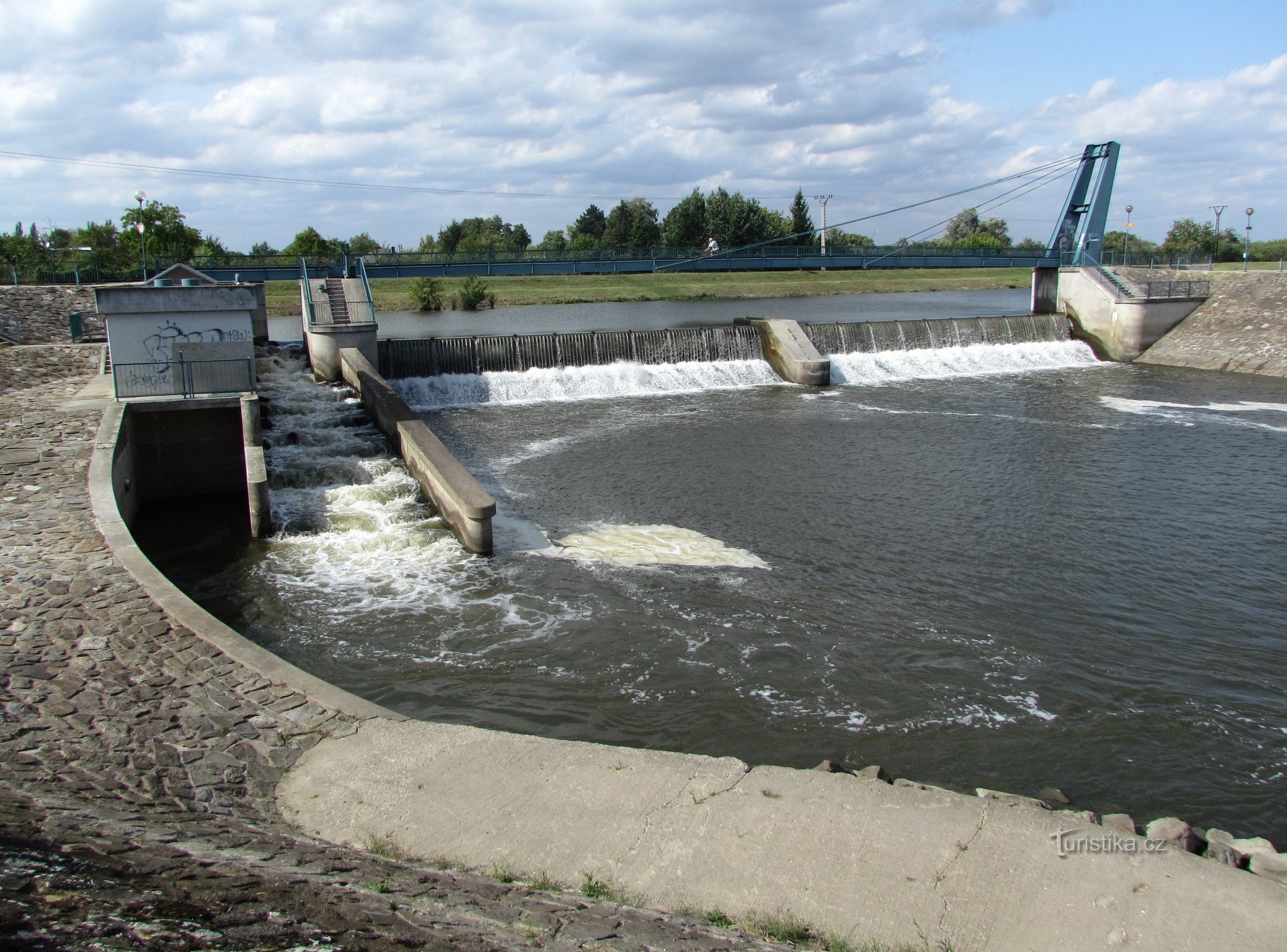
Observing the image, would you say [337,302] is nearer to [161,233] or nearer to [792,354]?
[792,354]

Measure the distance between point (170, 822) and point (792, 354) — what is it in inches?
1016

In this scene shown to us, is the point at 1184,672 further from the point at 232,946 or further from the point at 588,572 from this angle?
the point at 232,946

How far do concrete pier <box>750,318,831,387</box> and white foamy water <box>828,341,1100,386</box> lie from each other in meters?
1.31

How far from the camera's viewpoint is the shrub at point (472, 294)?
1976 inches

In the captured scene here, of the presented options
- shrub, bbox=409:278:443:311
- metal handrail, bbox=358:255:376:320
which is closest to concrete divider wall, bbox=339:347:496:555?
metal handrail, bbox=358:255:376:320

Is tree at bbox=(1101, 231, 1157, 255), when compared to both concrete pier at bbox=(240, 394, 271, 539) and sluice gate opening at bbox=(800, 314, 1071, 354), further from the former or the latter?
concrete pier at bbox=(240, 394, 271, 539)

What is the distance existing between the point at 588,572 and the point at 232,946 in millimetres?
8535

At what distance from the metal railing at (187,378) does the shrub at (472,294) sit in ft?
116

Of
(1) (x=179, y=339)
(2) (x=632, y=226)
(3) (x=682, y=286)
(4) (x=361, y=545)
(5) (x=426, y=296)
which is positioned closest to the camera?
(4) (x=361, y=545)

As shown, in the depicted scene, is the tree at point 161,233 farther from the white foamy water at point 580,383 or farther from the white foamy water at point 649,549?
the white foamy water at point 649,549

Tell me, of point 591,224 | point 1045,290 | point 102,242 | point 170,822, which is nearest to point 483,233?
point 591,224

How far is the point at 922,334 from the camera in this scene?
32.6 meters

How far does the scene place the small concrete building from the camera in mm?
15383

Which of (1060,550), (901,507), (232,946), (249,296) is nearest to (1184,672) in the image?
(1060,550)
